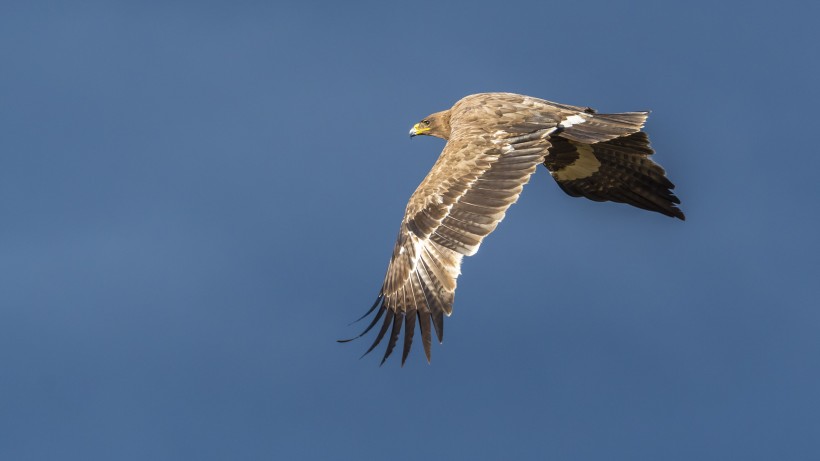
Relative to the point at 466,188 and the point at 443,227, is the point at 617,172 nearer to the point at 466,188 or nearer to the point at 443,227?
the point at 466,188

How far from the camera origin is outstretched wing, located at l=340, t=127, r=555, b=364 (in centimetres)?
1557

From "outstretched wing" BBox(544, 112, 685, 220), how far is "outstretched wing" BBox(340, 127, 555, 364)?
2.07m

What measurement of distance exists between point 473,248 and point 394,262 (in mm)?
1074

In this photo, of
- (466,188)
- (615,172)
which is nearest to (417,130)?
(615,172)

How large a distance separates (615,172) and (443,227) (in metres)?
3.90

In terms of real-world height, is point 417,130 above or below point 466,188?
above

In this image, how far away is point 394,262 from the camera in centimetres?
1611

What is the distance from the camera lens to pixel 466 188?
1590cm

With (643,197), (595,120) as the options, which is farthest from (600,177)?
(595,120)

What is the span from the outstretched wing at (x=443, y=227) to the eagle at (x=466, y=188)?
1cm

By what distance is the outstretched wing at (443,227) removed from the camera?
15.6 m

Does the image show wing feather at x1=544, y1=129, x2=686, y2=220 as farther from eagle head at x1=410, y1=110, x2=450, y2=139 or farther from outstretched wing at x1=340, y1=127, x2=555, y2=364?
outstretched wing at x1=340, y1=127, x2=555, y2=364

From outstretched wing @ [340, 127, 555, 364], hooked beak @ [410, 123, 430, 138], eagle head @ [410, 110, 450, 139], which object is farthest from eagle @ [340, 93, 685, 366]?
hooked beak @ [410, 123, 430, 138]

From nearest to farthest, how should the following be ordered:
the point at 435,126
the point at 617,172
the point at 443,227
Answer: the point at 443,227 < the point at 617,172 < the point at 435,126
